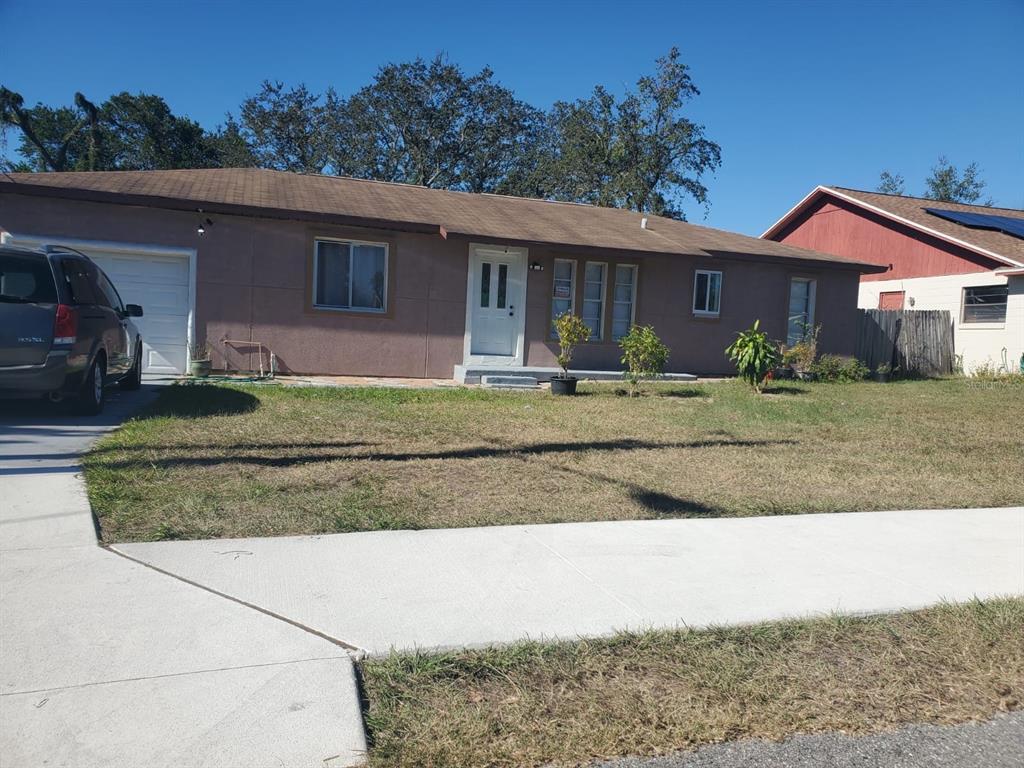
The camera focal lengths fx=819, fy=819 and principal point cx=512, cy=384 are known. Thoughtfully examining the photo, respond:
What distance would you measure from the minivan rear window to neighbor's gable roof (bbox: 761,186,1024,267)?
2099 centimetres

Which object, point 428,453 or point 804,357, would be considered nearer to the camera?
point 428,453

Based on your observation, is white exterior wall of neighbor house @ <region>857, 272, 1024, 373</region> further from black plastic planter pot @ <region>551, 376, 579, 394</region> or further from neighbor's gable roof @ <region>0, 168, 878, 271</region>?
black plastic planter pot @ <region>551, 376, 579, 394</region>

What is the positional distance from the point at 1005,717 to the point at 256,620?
3.43m

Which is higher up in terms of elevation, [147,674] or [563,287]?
[563,287]

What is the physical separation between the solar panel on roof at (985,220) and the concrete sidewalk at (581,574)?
20.3 metres

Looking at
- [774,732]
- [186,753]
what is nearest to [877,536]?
[774,732]

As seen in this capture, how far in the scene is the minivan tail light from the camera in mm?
8539

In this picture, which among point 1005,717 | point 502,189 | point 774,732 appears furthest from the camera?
point 502,189

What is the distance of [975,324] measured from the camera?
2150cm

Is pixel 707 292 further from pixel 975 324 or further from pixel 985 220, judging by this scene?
pixel 985 220

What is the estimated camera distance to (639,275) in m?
17.0

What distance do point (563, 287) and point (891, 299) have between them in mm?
13014

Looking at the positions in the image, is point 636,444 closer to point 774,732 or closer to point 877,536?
point 877,536

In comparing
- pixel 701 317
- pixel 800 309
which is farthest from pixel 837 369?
pixel 701 317
